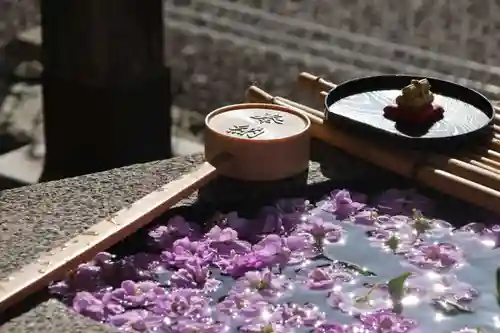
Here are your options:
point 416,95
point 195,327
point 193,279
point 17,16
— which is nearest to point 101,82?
point 416,95

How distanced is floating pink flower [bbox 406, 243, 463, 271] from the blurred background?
123cm

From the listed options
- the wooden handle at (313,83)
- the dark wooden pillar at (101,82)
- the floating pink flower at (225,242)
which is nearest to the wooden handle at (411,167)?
the wooden handle at (313,83)

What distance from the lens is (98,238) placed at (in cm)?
104

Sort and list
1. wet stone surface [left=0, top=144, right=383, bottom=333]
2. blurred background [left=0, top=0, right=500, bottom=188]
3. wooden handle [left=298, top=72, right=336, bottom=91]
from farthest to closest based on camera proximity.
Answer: blurred background [left=0, top=0, right=500, bottom=188]
wooden handle [left=298, top=72, right=336, bottom=91]
wet stone surface [left=0, top=144, right=383, bottom=333]

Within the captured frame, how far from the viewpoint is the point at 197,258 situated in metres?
1.06

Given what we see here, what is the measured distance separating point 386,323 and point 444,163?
0.34 m

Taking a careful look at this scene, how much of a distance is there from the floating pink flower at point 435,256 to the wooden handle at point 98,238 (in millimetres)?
306

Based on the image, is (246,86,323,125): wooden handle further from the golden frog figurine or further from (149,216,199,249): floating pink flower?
(149,216,199,249): floating pink flower

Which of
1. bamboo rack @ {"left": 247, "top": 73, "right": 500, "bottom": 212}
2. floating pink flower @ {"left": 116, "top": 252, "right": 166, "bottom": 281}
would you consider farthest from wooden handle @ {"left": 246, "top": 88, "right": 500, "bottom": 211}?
floating pink flower @ {"left": 116, "top": 252, "right": 166, "bottom": 281}

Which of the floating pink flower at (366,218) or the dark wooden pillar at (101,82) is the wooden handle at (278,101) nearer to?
the floating pink flower at (366,218)

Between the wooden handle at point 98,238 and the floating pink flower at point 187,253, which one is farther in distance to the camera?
the floating pink flower at point 187,253

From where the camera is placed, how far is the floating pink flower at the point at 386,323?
0.93 metres

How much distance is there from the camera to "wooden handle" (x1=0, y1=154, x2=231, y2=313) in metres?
0.95

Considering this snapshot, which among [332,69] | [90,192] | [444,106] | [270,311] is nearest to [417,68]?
[332,69]
